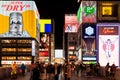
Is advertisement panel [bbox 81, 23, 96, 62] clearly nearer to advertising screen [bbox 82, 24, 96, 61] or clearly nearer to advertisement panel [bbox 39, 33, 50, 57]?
advertising screen [bbox 82, 24, 96, 61]

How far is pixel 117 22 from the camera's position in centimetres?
6444

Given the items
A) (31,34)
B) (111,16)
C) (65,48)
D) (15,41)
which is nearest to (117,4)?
(111,16)

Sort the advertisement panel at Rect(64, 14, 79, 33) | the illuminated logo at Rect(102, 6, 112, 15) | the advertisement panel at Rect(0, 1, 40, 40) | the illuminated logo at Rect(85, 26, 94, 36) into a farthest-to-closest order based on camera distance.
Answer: the advertisement panel at Rect(0, 1, 40, 40), the advertisement panel at Rect(64, 14, 79, 33), the illuminated logo at Rect(102, 6, 112, 15), the illuminated logo at Rect(85, 26, 94, 36)

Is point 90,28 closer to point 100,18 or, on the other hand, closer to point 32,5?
point 100,18

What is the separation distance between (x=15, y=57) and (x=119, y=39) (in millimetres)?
62727

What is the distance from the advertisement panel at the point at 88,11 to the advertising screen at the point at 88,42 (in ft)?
2.82

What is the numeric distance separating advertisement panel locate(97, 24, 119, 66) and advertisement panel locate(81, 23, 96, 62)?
1047mm

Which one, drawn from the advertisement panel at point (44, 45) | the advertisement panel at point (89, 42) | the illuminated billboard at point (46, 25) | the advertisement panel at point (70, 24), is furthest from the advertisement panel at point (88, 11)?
the advertisement panel at point (44, 45)

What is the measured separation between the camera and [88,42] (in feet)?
209

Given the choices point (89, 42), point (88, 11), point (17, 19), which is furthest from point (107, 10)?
point (17, 19)

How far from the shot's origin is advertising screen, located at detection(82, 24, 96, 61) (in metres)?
62.8

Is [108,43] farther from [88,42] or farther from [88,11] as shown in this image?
[88,11]

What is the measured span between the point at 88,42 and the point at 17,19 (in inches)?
1940

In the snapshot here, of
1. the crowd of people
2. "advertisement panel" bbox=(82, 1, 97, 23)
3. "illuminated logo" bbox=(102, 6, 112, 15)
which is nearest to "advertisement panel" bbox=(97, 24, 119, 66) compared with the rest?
"advertisement panel" bbox=(82, 1, 97, 23)
